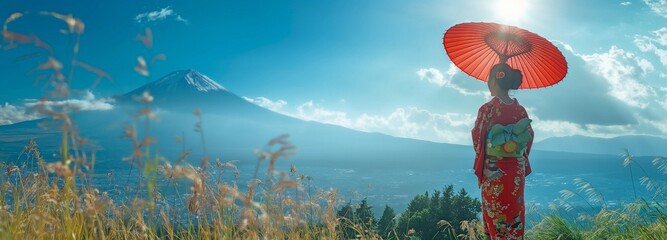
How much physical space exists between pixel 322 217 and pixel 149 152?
2432mm

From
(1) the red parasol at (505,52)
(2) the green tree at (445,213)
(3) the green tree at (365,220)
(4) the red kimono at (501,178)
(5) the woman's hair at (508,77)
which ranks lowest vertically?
(2) the green tree at (445,213)

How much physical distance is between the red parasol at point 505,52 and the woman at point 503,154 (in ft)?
3.17

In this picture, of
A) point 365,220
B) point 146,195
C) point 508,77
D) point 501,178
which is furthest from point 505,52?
point 146,195

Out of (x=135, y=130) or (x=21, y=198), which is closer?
(x=135, y=130)

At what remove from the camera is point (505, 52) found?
5469mm

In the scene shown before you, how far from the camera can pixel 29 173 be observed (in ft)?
14.5

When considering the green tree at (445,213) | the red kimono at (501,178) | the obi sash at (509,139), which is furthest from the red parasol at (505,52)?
the green tree at (445,213)

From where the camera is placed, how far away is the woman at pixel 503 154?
4445mm

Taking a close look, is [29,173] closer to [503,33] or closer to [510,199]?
[510,199]

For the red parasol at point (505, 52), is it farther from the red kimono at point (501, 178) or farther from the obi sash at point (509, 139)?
the obi sash at point (509, 139)

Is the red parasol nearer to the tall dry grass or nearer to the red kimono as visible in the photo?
the red kimono

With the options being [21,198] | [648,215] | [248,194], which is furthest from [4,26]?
[648,215]

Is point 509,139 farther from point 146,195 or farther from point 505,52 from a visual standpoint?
point 146,195

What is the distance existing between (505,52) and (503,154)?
59.6 inches
